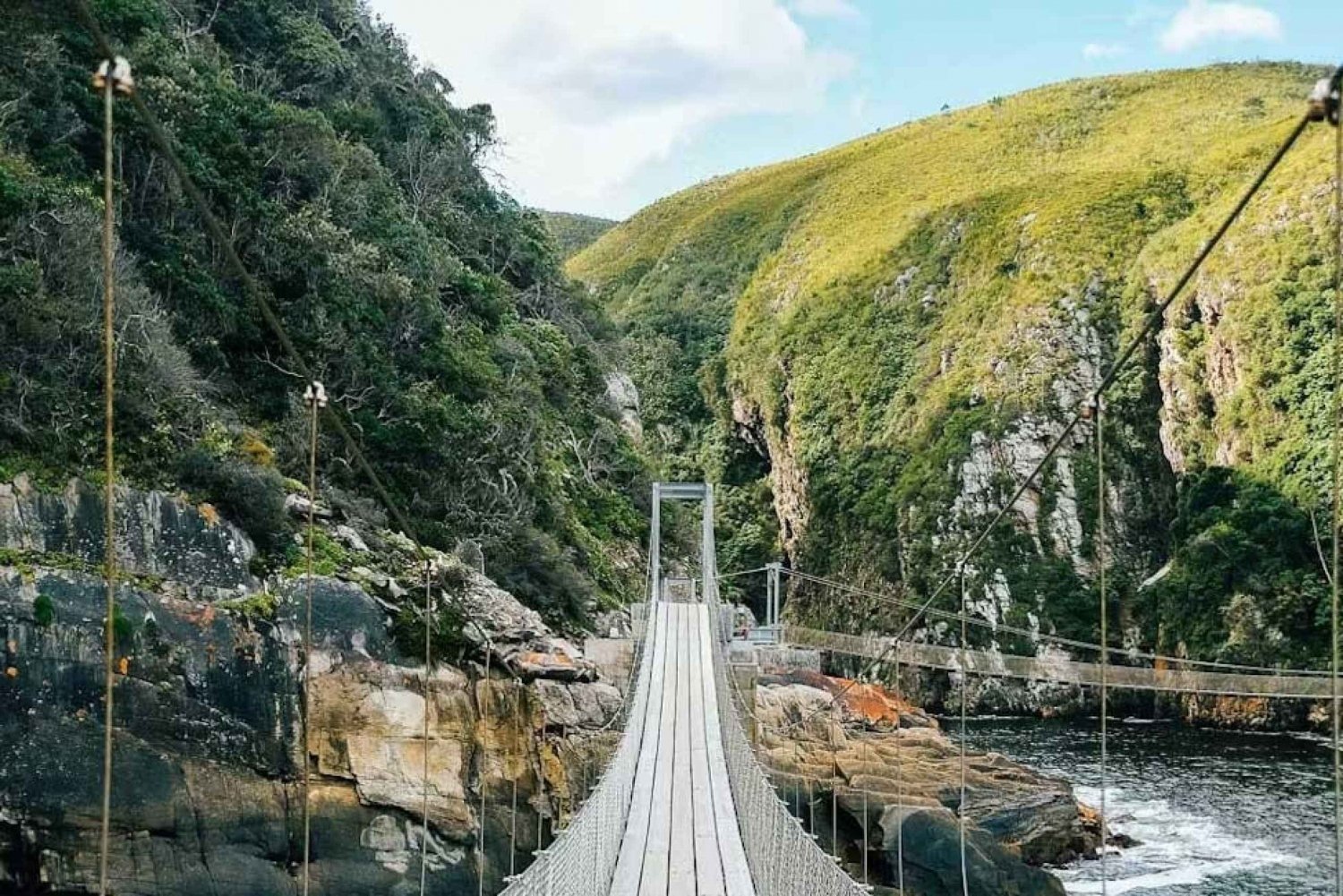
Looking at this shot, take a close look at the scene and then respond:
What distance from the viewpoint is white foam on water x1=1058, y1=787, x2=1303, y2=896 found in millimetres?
15938

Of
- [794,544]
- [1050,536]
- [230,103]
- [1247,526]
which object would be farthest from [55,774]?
[794,544]

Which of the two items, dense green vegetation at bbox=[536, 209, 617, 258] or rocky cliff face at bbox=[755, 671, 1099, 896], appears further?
dense green vegetation at bbox=[536, 209, 617, 258]

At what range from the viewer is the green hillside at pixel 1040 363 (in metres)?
33.3

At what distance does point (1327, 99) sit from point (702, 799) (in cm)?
1003

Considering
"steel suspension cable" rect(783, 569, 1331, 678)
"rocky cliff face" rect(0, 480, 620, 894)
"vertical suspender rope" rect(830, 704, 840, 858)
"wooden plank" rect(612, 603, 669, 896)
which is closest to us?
"wooden plank" rect(612, 603, 669, 896)

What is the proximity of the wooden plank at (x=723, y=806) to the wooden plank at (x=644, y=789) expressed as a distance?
23.8 inches

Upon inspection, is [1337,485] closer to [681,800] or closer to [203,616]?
[681,800]

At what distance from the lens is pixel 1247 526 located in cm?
3180

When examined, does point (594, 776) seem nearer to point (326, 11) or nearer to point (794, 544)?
point (326, 11)

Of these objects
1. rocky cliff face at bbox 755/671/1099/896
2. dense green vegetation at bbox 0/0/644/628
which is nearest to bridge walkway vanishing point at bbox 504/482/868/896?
rocky cliff face at bbox 755/671/1099/896

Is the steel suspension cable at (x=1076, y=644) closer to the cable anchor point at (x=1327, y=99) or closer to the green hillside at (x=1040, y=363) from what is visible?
the green hillside at (x=1040, y=363)

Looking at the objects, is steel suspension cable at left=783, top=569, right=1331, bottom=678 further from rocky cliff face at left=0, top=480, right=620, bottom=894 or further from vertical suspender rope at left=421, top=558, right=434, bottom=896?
vertical suspender rope at left=421, top=558, right=434, bottom=896

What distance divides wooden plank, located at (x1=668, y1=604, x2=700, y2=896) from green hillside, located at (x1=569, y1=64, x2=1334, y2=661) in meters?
16.9

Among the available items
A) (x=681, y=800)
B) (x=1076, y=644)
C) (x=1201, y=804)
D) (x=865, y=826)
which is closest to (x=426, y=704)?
(x=681, y=800)
